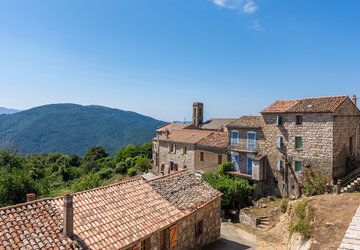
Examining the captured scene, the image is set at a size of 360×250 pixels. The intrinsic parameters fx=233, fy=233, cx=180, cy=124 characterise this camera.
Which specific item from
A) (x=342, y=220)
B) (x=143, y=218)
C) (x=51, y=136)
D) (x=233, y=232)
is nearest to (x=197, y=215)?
(x=143, y=218)

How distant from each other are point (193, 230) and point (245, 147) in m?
14.6

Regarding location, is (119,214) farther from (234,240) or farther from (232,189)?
(232,189)

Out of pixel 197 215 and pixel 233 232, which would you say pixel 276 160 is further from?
pixel 197 215

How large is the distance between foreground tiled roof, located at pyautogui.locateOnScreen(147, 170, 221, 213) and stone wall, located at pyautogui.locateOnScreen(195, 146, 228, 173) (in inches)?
467

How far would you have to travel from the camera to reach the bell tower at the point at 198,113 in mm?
65688

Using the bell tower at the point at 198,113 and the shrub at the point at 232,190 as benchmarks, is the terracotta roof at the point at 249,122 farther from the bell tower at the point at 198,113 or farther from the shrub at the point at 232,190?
the bell tower at the point at 198,113

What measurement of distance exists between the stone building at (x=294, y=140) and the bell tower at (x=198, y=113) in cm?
3782

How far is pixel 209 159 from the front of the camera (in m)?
30.4

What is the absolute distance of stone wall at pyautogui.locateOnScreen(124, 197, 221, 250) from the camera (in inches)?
464

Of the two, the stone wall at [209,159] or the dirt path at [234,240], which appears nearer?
the dirt path at [234,240]

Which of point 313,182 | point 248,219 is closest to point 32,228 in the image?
point 248,219

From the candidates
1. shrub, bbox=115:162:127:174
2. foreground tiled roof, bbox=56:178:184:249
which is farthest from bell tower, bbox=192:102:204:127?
foreground tiled roof, bbox=56:178:184:249

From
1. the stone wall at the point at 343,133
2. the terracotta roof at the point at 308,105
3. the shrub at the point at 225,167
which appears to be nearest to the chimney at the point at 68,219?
the shrub at the point at 225,167

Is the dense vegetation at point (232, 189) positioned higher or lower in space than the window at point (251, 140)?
lower
